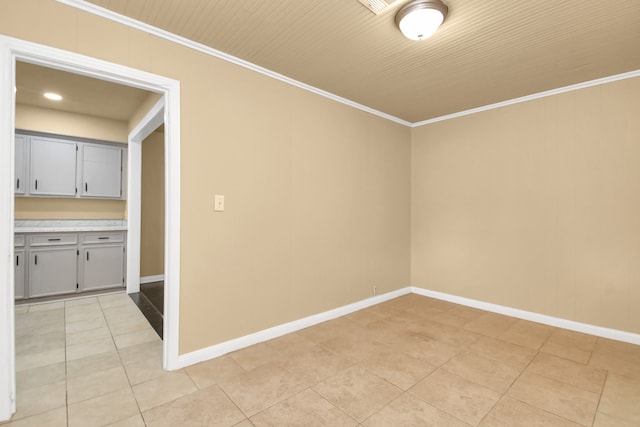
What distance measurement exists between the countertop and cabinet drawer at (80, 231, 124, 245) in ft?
0.25

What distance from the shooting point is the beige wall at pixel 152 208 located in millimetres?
4988

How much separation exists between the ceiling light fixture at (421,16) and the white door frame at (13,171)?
175cm

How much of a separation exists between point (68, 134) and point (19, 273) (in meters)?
1.94

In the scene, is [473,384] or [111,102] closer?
[473,384]

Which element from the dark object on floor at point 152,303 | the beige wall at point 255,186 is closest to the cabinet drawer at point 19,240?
the dark object on floor at point 152,303

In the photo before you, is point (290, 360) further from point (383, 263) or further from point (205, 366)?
point (383, 263)

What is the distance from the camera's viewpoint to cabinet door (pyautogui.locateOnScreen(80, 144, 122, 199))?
4375 mm

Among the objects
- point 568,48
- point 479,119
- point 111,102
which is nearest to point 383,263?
point 479,119

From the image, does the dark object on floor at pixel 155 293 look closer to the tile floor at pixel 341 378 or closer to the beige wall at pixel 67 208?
the tile floor at pixel 341 378

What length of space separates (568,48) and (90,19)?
359 cm

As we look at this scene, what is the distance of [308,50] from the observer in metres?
2.53

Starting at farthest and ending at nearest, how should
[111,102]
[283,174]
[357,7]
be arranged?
[111,102] → [283,174] → [357,7]

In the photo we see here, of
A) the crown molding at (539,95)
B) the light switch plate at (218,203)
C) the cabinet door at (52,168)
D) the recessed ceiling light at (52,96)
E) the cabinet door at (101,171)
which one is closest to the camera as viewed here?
the light switch plate at (218,203)

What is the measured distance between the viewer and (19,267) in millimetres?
3719
